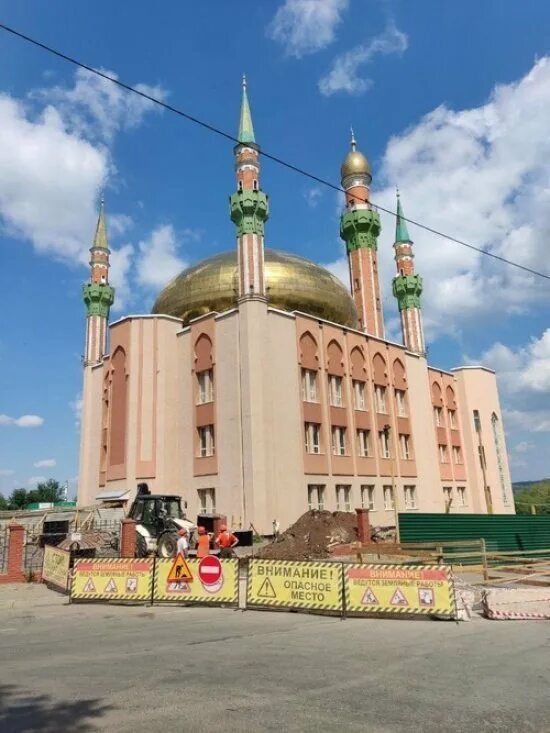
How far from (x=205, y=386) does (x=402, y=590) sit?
65.0ft

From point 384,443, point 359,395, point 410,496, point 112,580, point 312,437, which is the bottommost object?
point 112,580

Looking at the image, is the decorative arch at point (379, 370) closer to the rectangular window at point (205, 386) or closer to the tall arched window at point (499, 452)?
the rectangular window at point (205, 386)

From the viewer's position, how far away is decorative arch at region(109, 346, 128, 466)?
102 feet

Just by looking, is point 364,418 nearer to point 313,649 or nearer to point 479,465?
point 479,465

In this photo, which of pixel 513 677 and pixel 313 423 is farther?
pixel 313 423

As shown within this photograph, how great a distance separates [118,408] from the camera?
3178 cm

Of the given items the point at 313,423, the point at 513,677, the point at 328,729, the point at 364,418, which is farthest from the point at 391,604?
the point at 364,418

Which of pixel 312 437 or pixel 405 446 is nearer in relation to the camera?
pixel 312 437

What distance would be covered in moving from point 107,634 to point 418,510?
28304mm

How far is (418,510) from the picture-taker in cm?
3528

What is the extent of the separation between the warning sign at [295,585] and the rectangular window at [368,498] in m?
19.5

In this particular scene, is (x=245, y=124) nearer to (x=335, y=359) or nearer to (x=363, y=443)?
(x=335, y=359)

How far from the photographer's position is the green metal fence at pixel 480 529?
24781mm

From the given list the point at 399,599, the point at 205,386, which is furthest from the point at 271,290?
the point at 399,599
